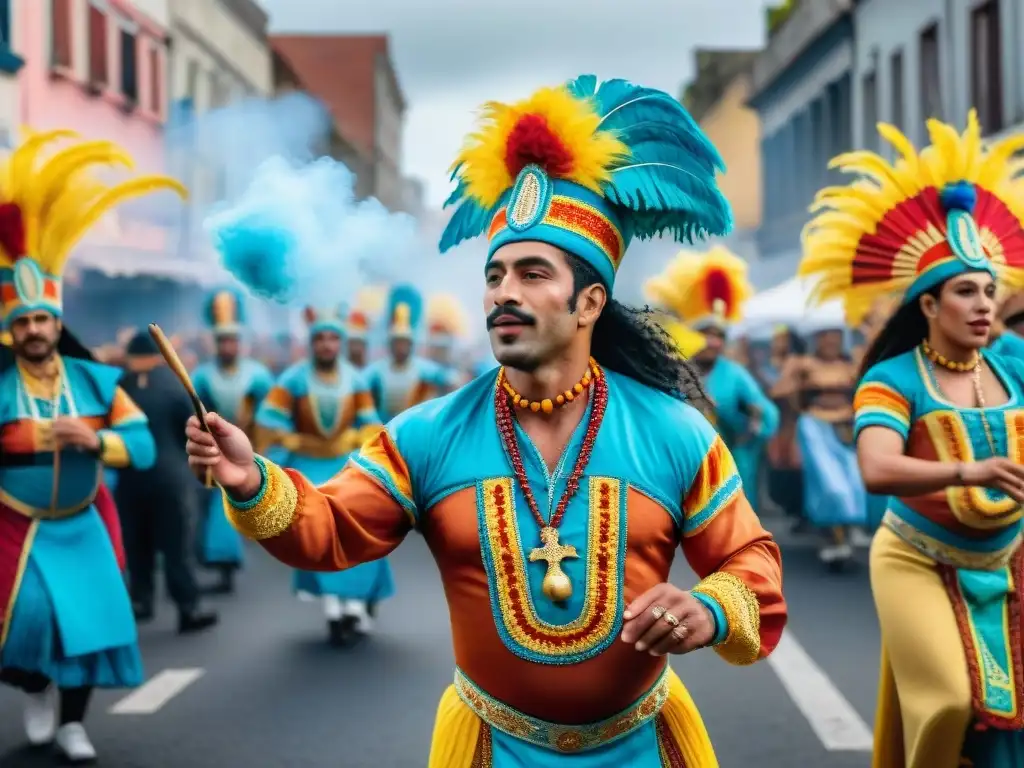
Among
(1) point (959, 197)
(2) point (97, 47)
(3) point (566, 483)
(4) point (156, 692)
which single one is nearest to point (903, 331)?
(1) point (959, 197)

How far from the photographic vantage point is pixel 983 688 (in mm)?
5160

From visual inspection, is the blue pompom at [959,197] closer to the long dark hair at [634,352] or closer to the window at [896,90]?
the long dark hair at [634,352]

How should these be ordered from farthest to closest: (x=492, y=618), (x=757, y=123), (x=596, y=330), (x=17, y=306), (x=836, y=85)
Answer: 1. (x=757, y=123)
2. (x=836, y=85)
3. (x=17, y=306)
4. (x=596, y=330)
5. (x=492, y=618)

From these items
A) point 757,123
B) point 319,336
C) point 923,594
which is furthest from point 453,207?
point 757,123

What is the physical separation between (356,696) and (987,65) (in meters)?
17.1

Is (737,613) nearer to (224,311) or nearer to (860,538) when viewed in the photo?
(224,311)

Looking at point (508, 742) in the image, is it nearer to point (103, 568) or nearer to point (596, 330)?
point (596, 330)

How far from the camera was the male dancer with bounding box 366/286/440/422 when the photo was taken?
1475 cm

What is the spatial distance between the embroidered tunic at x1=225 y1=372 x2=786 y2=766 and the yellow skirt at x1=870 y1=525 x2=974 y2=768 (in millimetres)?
1691

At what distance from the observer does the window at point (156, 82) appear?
31.3 m

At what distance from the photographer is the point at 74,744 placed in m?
6.96

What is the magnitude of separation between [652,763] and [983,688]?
1829 mm

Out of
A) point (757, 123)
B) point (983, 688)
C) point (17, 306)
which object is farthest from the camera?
point (757, 123)

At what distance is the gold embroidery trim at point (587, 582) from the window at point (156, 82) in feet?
94.2
